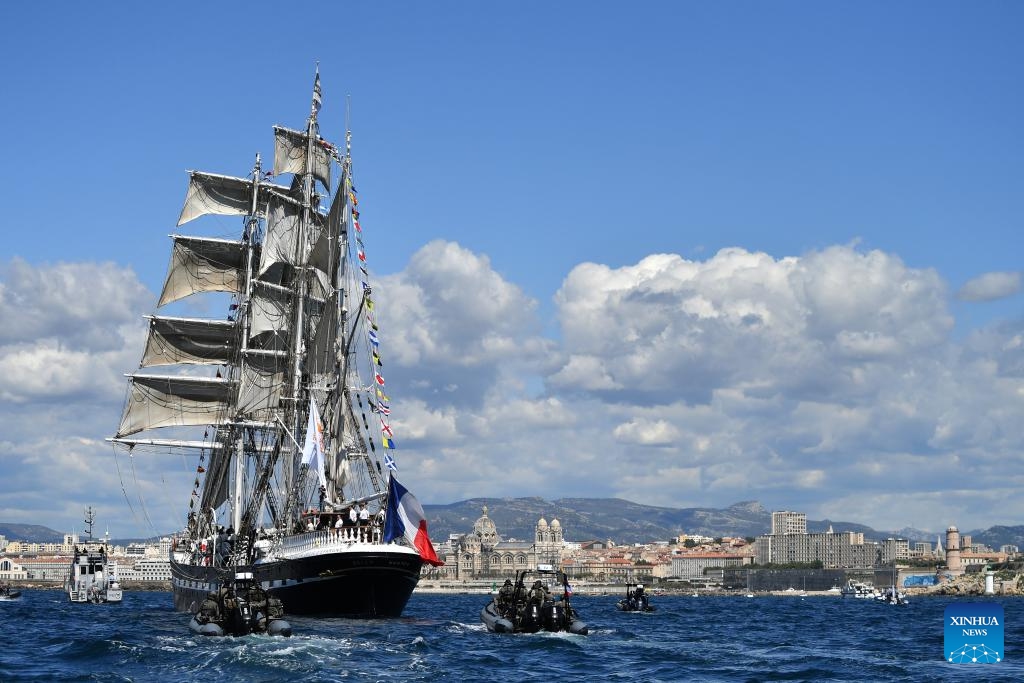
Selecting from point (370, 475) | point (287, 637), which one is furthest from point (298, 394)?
point (287, 637)

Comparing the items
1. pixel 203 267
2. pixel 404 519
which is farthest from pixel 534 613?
pixel 203 267

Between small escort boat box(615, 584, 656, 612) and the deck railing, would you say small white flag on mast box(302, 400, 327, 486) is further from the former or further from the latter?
small escort boat box(615, 584, 656, 612)

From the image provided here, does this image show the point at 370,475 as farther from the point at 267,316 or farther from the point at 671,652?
the point at 671,652

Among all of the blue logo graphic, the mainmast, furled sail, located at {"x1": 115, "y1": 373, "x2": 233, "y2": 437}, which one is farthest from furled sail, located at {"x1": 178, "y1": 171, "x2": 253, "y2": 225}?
the blue logo graphic

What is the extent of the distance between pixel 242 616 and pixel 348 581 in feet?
57.1

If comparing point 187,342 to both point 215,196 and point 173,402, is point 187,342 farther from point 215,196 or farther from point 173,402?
point 215,196

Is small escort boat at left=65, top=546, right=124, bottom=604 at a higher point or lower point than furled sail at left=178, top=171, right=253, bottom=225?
lower

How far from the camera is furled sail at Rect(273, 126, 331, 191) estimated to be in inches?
3851

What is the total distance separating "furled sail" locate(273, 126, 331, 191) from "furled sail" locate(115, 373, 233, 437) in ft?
50.3

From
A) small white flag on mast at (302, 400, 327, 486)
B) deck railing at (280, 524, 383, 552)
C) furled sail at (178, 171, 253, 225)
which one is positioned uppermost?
furled sail at (178, 171, 253, 225)

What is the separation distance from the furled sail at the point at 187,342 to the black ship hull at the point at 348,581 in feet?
91.7

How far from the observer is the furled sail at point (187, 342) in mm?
97125

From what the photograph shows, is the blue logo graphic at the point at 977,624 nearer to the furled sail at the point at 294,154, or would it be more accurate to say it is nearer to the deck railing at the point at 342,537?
A: the deck railing at the point at 342,537

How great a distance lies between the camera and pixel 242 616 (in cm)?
5216
